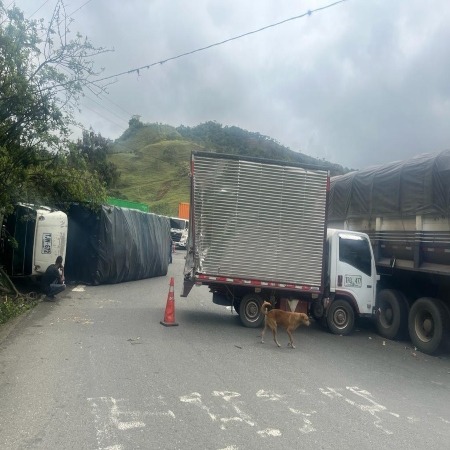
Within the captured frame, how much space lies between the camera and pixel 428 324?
35.7ft

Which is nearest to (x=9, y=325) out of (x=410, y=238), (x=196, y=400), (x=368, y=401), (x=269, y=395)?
(x=196, y=400)

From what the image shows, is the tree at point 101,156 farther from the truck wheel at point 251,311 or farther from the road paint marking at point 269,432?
the road paint marking at point 269,432

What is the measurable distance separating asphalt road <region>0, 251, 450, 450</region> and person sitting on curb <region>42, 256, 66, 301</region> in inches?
78.0

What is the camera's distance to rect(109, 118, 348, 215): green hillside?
75688 millimetres

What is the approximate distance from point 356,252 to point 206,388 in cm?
626

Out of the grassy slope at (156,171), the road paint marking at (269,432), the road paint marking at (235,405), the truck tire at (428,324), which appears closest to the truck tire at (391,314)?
the truck tire at (428,324)

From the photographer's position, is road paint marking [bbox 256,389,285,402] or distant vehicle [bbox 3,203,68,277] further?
distant vehicle [bbox 3,203,68,277]

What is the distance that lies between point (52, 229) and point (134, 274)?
549 cm

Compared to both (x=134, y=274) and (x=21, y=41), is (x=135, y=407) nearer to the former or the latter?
(x=21, y=41)

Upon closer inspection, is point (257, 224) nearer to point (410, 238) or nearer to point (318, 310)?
point (318, 310)

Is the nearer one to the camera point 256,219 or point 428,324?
point 428,324

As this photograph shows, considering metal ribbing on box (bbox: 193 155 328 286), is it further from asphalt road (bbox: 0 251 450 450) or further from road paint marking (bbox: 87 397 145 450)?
road paint marking (bbox: 87 397 145 450)

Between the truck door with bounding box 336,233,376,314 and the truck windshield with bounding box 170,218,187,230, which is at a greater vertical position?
the truck windshield with bounding box 170,218,187,230

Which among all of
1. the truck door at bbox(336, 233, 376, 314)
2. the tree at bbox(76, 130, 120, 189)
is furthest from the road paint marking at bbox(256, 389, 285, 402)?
the tree at bbox(76, 130, 120, 189)
